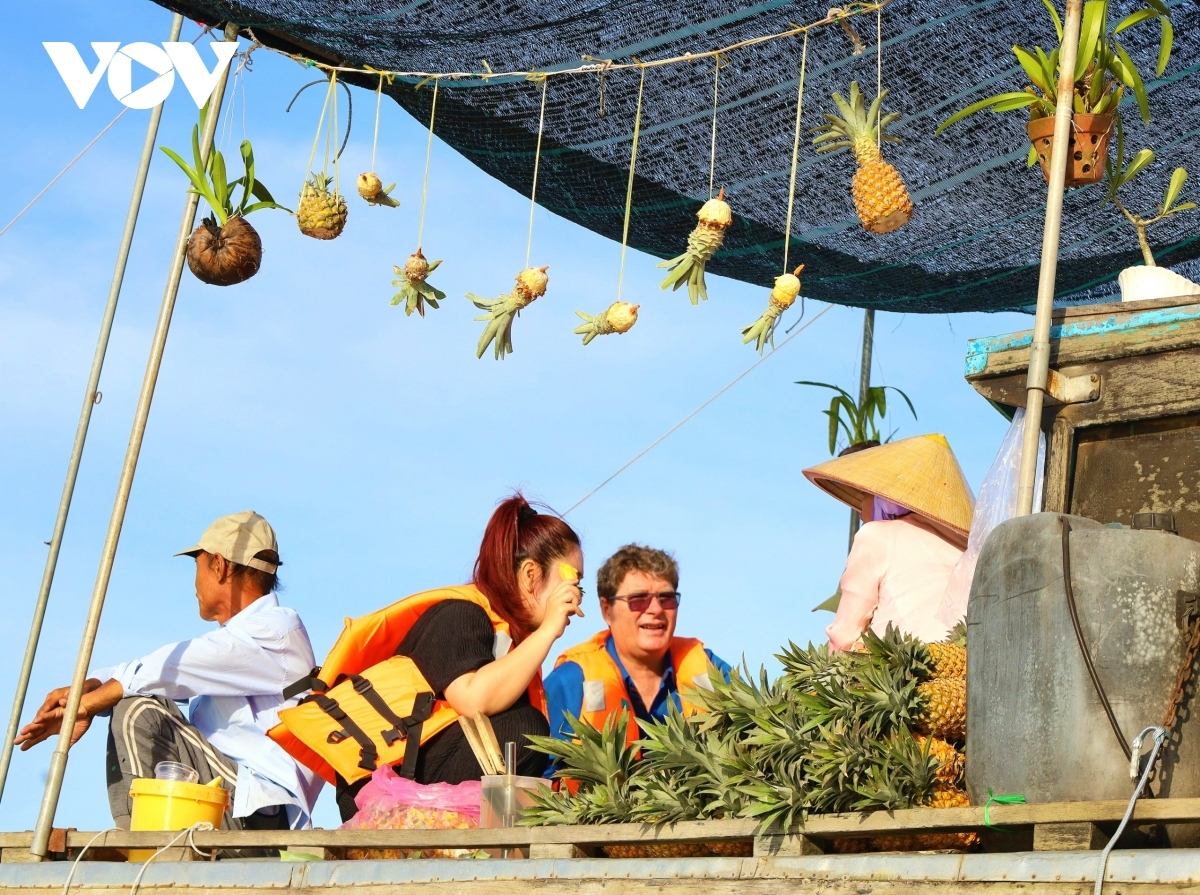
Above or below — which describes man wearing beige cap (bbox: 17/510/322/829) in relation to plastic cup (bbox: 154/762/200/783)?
above

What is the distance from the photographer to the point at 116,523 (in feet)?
15.4

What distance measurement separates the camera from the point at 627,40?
6.04 m

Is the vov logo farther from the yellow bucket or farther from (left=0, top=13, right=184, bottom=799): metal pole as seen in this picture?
the yellow bucket

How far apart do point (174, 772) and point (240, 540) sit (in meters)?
0.99

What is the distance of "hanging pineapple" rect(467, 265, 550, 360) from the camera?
557cm

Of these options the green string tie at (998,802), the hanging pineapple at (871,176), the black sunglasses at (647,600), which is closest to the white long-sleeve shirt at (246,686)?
the black sunglasses at (647,600)

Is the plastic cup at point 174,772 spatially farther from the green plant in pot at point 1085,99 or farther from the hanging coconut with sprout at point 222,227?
the green plant in pot at point 1085,99

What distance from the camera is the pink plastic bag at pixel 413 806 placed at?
13.2ft

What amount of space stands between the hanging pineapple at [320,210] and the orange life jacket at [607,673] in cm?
186

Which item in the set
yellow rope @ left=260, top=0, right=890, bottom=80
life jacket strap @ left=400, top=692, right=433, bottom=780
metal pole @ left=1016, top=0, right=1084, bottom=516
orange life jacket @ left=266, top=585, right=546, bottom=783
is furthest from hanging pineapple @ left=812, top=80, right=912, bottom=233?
life jacket strap @ left=400, top=692, right=433, bottom=780

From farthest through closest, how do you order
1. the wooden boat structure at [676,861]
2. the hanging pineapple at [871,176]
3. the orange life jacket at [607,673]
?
the hanging pineapple at [871,176]
the orange life jacket at [607,673]
the wooden boat structure at [676,861]

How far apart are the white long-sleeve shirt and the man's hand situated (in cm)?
4

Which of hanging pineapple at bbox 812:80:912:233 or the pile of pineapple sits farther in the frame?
hanging pineapple at bbox 812:80:912:233

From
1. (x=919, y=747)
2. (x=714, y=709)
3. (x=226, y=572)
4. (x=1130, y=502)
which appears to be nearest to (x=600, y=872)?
(x=714, y=709)
